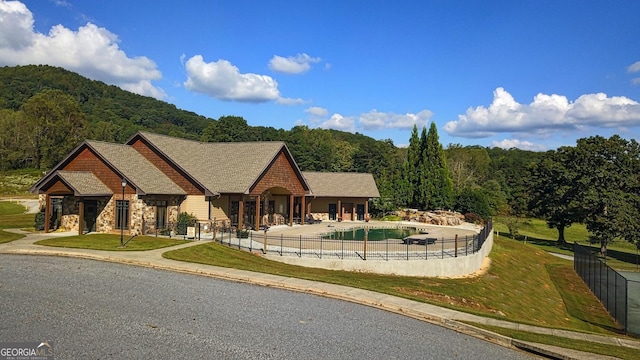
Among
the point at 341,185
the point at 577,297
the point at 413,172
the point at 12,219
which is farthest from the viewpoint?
the point at 413,172

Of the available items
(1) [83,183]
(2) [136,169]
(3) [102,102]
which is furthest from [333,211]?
(3) [102,102]

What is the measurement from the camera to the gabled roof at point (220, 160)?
34.0 meters

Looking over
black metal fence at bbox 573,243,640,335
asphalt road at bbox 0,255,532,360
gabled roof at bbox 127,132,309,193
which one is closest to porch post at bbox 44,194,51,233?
gabled roof at bbox 127,132,309,193

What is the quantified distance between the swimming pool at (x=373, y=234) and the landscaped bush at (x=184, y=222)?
33.7 feet

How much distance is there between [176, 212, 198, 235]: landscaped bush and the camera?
30.8m

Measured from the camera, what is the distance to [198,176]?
3434 cm

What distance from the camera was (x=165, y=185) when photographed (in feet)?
104

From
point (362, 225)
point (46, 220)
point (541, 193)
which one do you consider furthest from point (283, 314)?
point (541, 193)

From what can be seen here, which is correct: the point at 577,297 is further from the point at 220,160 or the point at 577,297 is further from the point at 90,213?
the point at 90,213

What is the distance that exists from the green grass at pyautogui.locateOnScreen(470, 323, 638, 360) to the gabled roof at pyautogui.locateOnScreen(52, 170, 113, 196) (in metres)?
24.6

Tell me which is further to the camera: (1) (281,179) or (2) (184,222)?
(1) (281,179)

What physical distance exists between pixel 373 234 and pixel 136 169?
20556 millimetres

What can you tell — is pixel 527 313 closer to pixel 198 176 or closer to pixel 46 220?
pixel 198 176

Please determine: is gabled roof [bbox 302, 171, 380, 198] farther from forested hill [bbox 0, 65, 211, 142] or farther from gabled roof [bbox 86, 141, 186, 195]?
forested hill [bbox 0, 65, 211, 142]
